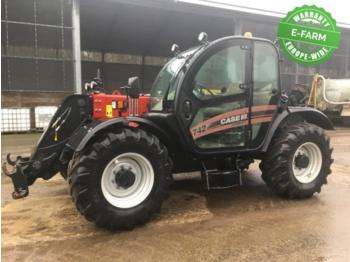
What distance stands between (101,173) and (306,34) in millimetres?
11678

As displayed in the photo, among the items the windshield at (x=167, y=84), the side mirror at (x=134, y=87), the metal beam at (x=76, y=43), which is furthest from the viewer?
the metal beam at (x=76, y=43)

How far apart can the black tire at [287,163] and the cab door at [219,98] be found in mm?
417

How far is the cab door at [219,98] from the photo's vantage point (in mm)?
4438

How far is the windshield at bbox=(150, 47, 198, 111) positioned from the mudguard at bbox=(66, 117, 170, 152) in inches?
15.2

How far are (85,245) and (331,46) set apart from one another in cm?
1520

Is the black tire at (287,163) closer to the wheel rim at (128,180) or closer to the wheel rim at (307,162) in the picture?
the wheel rim at (307,162)

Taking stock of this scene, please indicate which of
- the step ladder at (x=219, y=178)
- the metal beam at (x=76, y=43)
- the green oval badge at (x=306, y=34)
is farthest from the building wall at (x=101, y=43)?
the step ladder at (x=219, y=178)

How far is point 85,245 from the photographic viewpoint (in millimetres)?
3588

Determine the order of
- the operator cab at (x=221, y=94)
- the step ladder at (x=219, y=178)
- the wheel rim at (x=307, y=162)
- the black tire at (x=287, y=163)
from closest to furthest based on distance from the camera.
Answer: the operator cab at (x=221, y=94) → the step ladder at (x=219, y=178) → the black tire at (x=287, y=163) → the wheel rim at (x=307, y=162)

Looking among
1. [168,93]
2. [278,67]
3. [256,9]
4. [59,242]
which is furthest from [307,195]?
[256,9]

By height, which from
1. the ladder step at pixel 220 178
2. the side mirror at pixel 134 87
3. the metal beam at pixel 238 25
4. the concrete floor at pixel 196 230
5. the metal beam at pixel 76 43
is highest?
the metal beam at pixel 238 25

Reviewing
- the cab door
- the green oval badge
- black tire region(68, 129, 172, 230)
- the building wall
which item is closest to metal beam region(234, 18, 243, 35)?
the building wall

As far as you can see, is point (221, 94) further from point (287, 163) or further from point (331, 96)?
point (331, 96)

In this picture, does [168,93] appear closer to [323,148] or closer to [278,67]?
[278,67]
